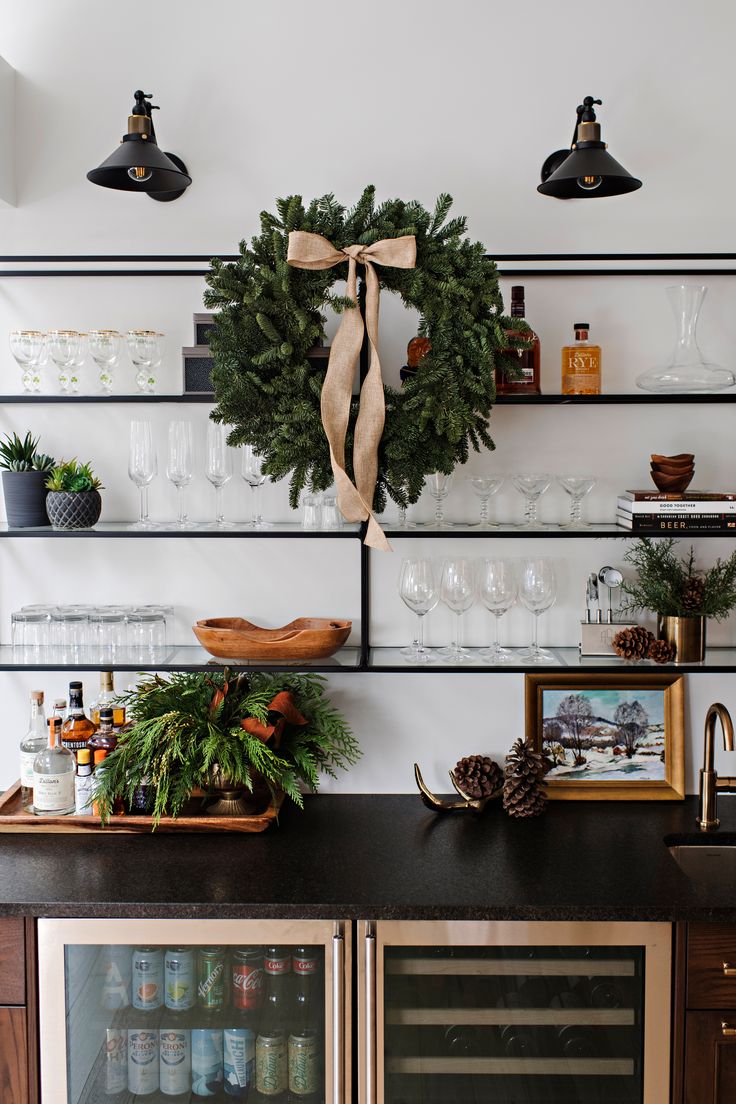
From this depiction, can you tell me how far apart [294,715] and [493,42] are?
5.72 ft

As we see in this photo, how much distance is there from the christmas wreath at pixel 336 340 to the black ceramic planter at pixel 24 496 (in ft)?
1.78

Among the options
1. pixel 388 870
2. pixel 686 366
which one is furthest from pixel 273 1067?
pixel 686 366

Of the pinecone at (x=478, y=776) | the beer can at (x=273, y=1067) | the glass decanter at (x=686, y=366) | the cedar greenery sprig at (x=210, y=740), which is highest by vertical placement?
the glass decanter at (x=686, y=366)

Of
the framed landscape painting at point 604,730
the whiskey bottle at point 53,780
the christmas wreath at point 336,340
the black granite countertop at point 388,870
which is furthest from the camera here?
the framed landscape painting at point 604,730

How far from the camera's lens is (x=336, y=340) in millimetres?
2242

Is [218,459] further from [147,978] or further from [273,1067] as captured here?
[273,1067]

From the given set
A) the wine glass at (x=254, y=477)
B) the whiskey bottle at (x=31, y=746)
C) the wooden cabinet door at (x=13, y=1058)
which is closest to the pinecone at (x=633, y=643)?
the wine glass at (x=254, y=477)

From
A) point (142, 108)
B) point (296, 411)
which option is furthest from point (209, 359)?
point (142, 108)

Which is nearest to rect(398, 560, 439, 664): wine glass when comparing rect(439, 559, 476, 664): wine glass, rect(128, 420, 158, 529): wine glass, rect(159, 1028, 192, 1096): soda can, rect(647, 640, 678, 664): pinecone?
rect(439, 559, 476, 664): wine glass

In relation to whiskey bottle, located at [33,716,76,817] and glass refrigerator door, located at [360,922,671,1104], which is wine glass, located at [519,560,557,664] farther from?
whiskey bottle, located at [33,716,76,817]

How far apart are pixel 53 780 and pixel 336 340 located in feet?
3.94

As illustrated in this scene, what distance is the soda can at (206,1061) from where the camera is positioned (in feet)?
6.60

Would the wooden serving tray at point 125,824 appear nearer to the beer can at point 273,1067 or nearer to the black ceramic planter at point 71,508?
the beer can at point 273,1067

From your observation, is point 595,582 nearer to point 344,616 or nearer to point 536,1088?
point 344,616
